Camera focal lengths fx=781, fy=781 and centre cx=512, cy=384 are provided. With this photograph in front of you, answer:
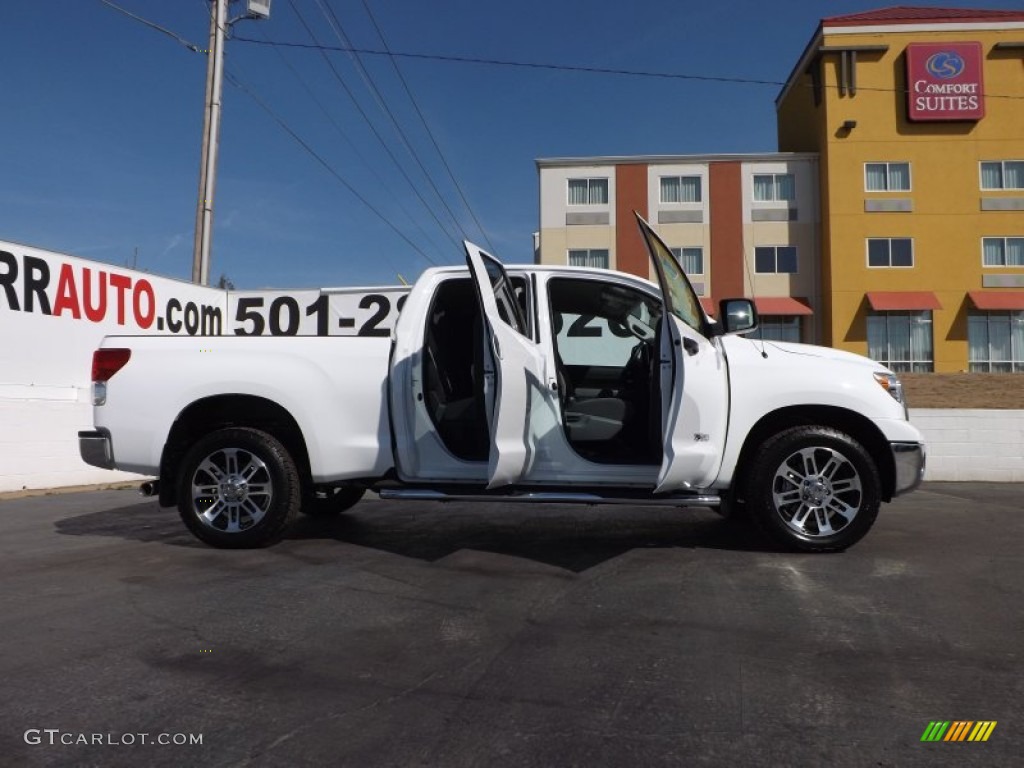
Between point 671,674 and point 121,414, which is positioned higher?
point 121,414

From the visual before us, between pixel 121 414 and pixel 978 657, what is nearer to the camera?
pixel 978 657

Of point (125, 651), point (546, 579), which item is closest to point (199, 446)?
point (125, 651)

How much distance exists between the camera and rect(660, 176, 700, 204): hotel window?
3562 cm

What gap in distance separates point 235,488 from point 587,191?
106 ft

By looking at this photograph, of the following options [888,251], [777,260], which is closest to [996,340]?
[888,251]

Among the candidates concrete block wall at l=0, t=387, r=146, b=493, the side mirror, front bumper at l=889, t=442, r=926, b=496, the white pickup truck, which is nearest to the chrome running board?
the white pickup truck

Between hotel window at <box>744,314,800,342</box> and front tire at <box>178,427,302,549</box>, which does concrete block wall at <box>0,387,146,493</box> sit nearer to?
front tire at <box>178,427,302,549</box>

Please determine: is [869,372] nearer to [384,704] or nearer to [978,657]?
[978,657]

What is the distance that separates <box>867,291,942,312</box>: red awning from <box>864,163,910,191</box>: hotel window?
15.0 feet

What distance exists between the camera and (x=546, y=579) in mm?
4566

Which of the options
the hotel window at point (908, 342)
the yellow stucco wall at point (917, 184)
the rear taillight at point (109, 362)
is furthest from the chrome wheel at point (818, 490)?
the hotel window at point (908, 342)

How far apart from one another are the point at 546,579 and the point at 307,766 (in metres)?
2.39

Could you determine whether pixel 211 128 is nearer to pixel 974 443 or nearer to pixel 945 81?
pixel 974 443

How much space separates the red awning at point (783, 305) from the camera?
33.7 meters
